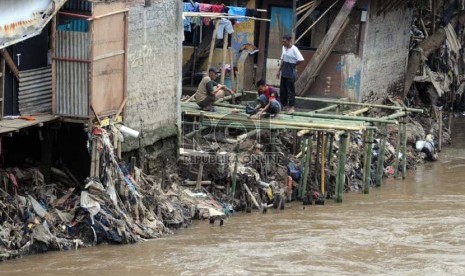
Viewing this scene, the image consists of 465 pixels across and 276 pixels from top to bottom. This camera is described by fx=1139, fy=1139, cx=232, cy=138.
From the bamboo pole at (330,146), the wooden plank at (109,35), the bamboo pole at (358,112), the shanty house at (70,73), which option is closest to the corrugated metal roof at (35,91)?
the shanty house at (70,73)

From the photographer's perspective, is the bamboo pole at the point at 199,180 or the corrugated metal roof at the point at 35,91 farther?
the bamboo pole at the point at 199,180

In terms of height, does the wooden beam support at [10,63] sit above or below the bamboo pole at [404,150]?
above

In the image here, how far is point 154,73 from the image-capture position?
57.8 feet

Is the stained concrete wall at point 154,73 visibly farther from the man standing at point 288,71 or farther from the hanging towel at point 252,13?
the hanging towel at point 252,13

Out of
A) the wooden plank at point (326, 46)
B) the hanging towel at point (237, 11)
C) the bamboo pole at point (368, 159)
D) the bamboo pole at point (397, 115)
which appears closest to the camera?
the bamboo pole at point (368, 159)

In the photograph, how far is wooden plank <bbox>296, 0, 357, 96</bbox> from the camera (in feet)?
73.8

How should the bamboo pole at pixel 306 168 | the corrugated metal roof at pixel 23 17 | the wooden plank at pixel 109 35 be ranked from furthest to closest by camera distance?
1. the bamboo pole at pixel 306 168
2. the wooden plank at pixel 109 35
3. the corrugated metal roof at pixel 23 17

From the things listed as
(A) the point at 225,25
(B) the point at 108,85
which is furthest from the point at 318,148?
(B) the point at 108,85

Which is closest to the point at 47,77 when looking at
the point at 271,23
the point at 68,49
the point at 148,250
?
A: the point at 68,49

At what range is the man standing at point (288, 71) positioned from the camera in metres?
20.4

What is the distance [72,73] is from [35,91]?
564mm

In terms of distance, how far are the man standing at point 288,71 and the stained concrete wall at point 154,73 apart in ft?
9.02

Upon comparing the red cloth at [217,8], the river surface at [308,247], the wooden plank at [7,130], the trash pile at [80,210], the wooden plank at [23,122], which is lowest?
the river surface at [308,247]

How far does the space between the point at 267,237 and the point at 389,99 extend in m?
8.60
